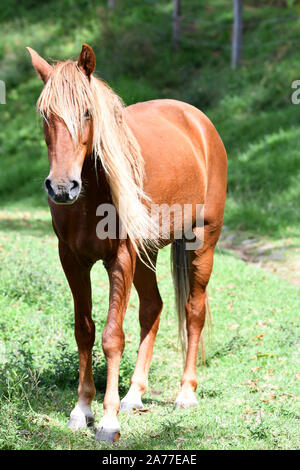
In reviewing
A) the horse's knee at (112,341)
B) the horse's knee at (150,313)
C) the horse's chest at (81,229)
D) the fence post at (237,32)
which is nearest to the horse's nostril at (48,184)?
the horse's chest at (81,229)

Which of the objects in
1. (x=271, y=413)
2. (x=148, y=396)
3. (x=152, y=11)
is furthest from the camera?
(x=152, y=11)

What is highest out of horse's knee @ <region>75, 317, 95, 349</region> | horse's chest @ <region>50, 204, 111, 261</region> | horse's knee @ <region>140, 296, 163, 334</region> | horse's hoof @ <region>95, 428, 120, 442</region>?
horse's chest @ <region>50, 204, 111, 261</region>

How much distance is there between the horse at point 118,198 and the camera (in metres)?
3.51

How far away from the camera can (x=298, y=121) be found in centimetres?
1286

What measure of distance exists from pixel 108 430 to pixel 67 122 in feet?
5.26

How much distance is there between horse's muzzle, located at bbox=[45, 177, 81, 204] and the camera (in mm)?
Answer: 3305

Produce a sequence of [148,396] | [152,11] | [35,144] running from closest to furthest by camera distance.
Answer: [148,396]
[35,144]
[152,11]

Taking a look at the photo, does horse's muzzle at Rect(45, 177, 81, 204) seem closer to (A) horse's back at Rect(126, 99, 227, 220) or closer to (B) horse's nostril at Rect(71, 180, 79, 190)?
(B) horse's nostril at Rect(71, 180, 79, 190)

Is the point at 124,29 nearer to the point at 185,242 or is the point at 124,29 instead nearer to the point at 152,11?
the point at 152,11

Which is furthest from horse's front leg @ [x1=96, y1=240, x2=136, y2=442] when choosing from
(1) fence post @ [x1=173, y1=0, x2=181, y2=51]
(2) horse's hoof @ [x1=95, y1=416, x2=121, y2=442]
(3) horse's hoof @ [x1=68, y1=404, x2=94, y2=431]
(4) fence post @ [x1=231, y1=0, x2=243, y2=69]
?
(1) fence post @ [x1=173, y1=0, x2=181, y2=51]

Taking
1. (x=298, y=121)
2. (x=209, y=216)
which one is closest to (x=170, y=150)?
(x=209, y=216)

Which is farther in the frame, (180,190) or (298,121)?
(298,121)

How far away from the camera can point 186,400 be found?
4.54 metres
